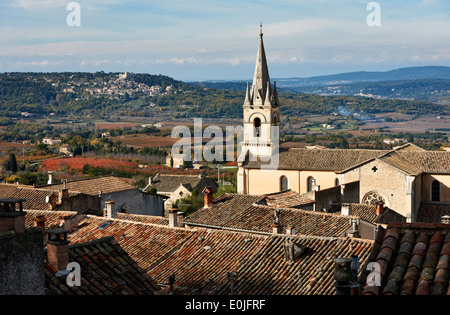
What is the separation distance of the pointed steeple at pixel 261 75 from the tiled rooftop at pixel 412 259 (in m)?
46.4

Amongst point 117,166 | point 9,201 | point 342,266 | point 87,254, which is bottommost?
point 117,166

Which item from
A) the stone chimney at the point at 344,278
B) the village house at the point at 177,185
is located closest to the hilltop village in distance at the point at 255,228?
the stone chimney at the point at 344,278

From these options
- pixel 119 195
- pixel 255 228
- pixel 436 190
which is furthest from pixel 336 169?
pixel 255 228

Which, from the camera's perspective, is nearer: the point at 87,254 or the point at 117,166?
the point at 87,254

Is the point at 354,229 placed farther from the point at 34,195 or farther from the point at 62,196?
the point at 34,195

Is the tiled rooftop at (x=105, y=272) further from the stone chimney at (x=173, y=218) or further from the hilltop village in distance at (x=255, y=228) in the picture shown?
the stone chimney at (x=173, y=218)

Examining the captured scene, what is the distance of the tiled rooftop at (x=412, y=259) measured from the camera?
21.6 ft

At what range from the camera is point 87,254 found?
1080cm

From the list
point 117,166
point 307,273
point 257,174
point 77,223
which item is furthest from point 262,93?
point 117,166

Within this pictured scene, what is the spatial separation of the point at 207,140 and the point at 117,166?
5002cm

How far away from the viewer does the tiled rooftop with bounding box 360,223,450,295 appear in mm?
6574

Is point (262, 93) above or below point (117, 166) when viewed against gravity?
above
